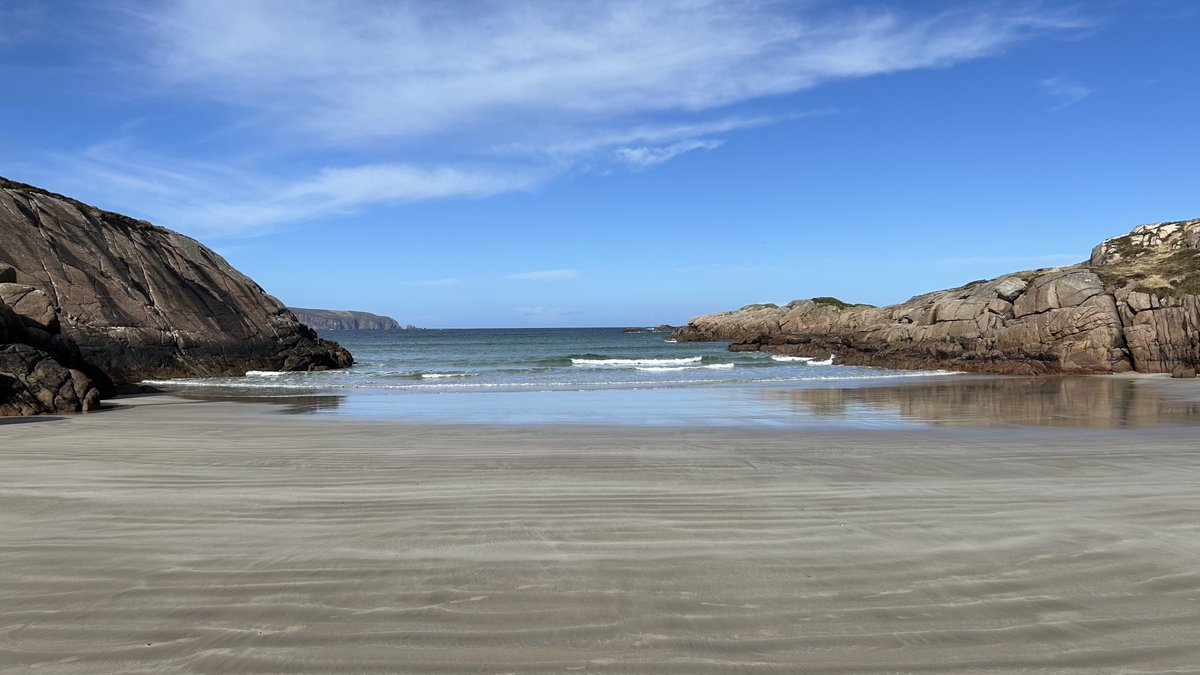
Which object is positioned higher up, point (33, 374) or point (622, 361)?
point (33, 374)

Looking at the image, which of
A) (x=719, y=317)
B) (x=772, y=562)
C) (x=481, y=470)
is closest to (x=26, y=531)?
(x=481, y=470)

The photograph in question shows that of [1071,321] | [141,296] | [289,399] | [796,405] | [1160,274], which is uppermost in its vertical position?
[1160,274]

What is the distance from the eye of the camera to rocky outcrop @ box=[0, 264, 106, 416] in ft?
51.9

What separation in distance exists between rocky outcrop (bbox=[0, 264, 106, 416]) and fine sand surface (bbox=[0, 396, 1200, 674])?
26.0 feet

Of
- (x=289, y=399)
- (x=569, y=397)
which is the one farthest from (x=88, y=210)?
(x=569, y=397)

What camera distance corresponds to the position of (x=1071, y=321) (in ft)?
107

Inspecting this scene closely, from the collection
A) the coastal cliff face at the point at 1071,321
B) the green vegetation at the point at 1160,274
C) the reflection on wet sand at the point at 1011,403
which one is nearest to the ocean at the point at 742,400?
the reflection on wet sand at the point at 1011,403

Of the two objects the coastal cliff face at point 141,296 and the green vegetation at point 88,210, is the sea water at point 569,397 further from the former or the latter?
the green vegetation at point 88,210

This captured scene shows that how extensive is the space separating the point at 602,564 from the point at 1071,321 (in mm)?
34335

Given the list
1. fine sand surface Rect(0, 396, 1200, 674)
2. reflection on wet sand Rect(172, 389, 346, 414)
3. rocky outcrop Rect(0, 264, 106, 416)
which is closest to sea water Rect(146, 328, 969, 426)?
reflection on wet sand Rect(172, 389, 346, 414)

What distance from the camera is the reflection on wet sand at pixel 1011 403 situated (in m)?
14.6

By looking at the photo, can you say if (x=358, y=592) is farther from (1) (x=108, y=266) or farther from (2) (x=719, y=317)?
(2) (x=719, y=317)

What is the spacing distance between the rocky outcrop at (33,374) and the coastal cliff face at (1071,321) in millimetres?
32459

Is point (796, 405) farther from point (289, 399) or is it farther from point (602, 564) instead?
point (289, 399)
